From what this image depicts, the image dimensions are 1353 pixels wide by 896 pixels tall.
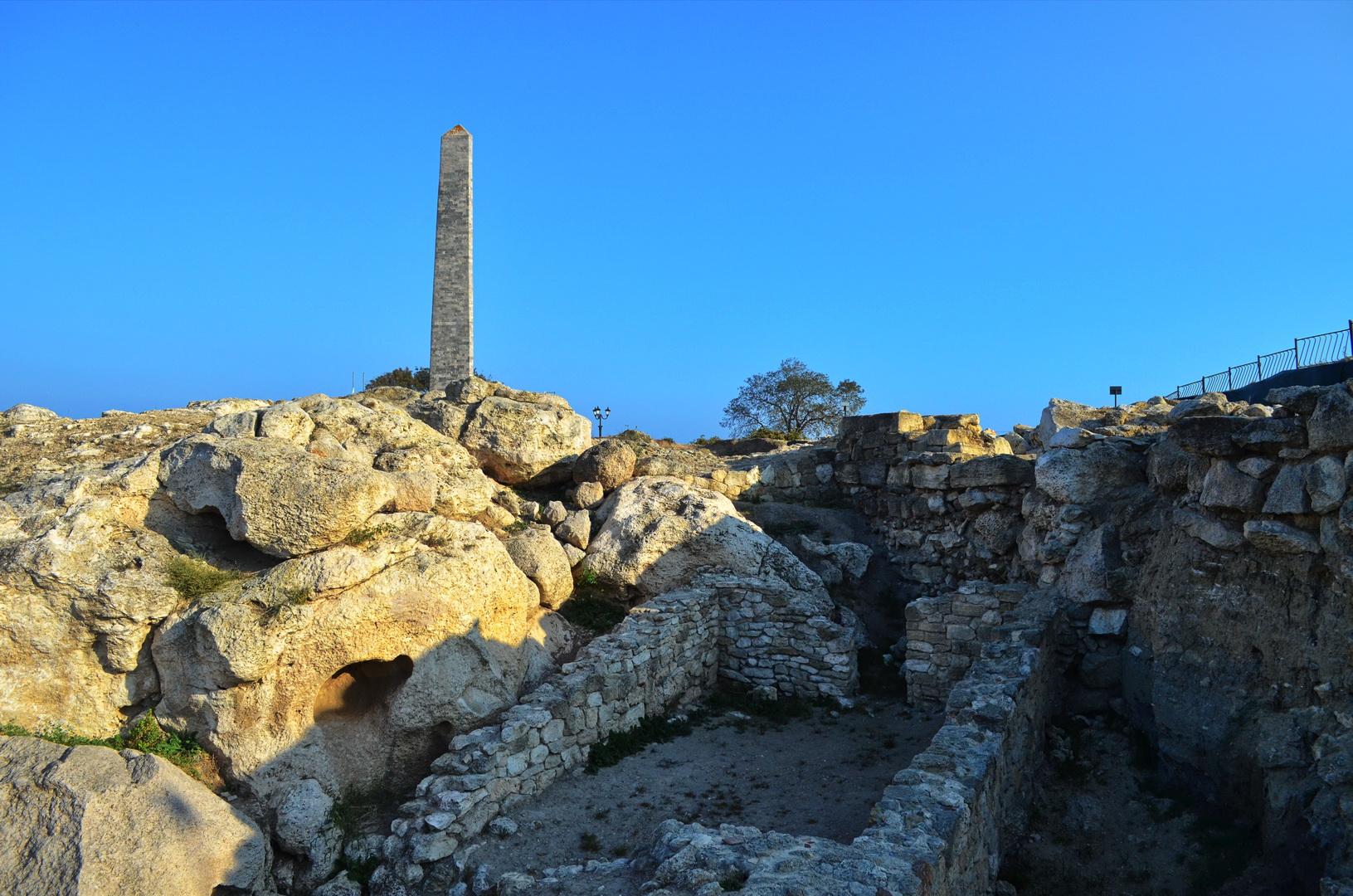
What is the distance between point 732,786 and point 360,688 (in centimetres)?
381

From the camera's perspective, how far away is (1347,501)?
6.25 meters

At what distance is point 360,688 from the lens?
26.1ft

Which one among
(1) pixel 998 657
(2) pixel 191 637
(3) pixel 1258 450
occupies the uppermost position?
(3) pixel 1258 450

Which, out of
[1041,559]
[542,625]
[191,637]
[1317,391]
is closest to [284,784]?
[191,637]

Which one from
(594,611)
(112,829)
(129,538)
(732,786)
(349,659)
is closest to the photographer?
(112,829)

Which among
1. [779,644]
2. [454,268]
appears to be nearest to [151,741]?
[779,644]

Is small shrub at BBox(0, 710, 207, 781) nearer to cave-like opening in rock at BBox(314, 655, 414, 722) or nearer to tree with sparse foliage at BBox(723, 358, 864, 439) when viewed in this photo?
cave-like opening in rock at BBox(314, 655, 414, 722)

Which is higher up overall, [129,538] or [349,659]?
[129,538]

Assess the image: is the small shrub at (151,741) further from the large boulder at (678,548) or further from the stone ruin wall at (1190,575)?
the stone ruin wall at (1190,575)

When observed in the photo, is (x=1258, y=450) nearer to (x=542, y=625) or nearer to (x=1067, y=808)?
(x=1067, y=808)

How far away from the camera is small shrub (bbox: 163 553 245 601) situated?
738 cm

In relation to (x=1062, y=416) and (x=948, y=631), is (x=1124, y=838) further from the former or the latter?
(x=1062, y=416)

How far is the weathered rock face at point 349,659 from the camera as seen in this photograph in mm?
6957

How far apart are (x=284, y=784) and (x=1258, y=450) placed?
9135 millimetres
